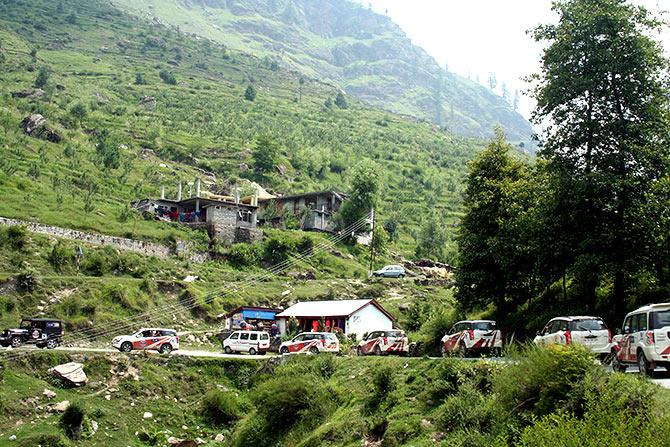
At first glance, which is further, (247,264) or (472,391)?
(247,264)

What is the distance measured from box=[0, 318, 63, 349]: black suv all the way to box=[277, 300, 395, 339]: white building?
1780 centimetres

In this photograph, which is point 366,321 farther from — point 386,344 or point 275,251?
point 275,251

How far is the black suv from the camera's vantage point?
120 feet

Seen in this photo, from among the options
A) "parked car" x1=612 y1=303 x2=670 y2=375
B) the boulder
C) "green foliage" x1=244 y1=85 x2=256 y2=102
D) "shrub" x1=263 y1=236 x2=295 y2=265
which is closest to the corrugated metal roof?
"shrub" x1=263 y1=236 x2=295 y2=265

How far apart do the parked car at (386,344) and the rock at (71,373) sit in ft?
49.6

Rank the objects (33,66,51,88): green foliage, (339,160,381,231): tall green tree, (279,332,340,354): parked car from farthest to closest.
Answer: (33,66,51,88): green foliage < (339,160,381,231): tall green tree < (279,332,340,354): parked car

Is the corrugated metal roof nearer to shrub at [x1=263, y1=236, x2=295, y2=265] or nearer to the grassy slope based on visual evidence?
shrub at [x1=263, y1=236, x2=295, y2=265]

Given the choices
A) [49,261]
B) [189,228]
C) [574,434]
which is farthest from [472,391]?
[189,228]

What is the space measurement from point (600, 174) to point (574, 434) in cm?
1738

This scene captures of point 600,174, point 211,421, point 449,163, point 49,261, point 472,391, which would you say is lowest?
point 211,421

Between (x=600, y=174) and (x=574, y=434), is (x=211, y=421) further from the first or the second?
(x=574, y=434)

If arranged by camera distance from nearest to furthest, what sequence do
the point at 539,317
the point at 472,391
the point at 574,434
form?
the point at 574,434
the point at 472,391
the point at 539,317

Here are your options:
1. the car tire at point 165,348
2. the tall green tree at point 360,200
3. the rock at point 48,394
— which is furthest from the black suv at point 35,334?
the tall green tree at point 360,200

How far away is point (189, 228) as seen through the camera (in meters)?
71.2
